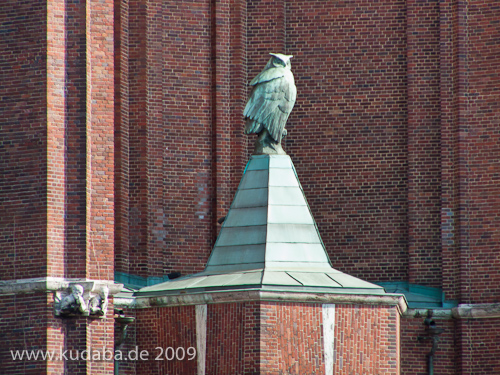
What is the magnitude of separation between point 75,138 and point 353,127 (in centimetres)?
791

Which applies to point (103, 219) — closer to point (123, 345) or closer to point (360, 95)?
point (123, 345)

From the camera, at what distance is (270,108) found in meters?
24.6

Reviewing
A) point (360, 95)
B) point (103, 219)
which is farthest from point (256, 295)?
point (360, 95)

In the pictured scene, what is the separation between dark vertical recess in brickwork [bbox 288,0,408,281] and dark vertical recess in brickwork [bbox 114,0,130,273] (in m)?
3.24

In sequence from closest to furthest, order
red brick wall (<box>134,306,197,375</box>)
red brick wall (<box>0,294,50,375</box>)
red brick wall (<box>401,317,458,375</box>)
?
red brick wall (<box>0,294,50,375</box>)
red brick wall (<box>134,306,197,375</box>)
red brick wall (<box>401,317,458,375</box>)

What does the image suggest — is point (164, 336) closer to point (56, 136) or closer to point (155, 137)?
point (56, 136)

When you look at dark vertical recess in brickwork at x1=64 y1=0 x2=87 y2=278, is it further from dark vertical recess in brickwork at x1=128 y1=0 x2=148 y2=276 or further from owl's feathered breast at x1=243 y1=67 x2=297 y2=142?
dark vertical recess in brickwork at x1=128 y1=0 x2=148 y2=276

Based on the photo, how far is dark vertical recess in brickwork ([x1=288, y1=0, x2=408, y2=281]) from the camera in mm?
→ 28312

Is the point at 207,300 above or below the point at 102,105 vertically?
below

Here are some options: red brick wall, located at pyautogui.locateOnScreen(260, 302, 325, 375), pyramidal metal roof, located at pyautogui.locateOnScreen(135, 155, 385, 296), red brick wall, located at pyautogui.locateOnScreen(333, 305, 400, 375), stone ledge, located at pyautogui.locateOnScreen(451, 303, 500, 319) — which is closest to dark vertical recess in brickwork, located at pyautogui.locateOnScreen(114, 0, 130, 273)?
pyramidal metal roof, located at pyautogui.locateOnScreen(135, 155, 385, 296)

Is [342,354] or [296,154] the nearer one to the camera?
[342,354]

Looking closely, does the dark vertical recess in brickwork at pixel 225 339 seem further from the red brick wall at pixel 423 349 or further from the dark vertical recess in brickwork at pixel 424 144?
the dark vertical recess in brickwork at pixel 424 144

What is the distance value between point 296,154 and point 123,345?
6.43m

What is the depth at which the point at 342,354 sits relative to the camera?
22.9 m
